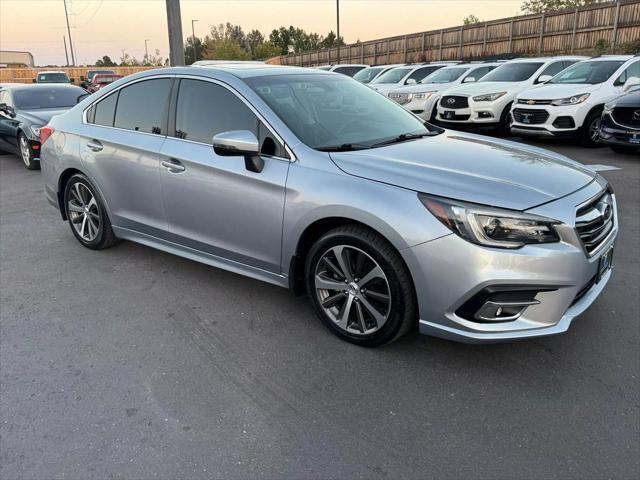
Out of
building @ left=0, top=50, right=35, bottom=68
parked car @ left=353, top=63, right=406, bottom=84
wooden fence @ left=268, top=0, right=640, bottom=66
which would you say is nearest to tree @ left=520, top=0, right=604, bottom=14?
wooden fence @ left=268, top=0, right=640, bottom=66

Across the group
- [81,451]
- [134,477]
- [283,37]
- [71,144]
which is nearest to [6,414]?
[81,451]

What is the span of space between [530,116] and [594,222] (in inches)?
335

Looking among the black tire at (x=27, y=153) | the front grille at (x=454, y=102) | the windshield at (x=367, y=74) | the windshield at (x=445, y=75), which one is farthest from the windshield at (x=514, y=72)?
the black tire at (x=27, y=153)

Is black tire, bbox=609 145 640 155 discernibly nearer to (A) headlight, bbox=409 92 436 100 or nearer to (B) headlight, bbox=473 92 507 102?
(B) headlight, bbox=473 92 507 102

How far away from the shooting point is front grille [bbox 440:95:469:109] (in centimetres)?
1235

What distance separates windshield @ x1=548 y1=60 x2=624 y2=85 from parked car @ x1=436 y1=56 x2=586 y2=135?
435mm

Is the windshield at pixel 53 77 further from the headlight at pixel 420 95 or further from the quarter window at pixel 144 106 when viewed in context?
the quarter window at pixel 144 106

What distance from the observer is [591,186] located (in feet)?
10.7

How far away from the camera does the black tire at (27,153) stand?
980 cm

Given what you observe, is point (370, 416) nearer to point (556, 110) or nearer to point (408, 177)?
point (408, 177)

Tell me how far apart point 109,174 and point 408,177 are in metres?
2.77

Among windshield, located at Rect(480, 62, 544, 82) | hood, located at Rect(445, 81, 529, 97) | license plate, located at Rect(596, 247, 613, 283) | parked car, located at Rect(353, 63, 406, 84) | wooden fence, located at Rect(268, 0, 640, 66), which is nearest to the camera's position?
license plate, located at Rect(596, 247, 613, 283)

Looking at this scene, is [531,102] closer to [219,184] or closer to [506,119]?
[506,119]

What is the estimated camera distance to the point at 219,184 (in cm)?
373
